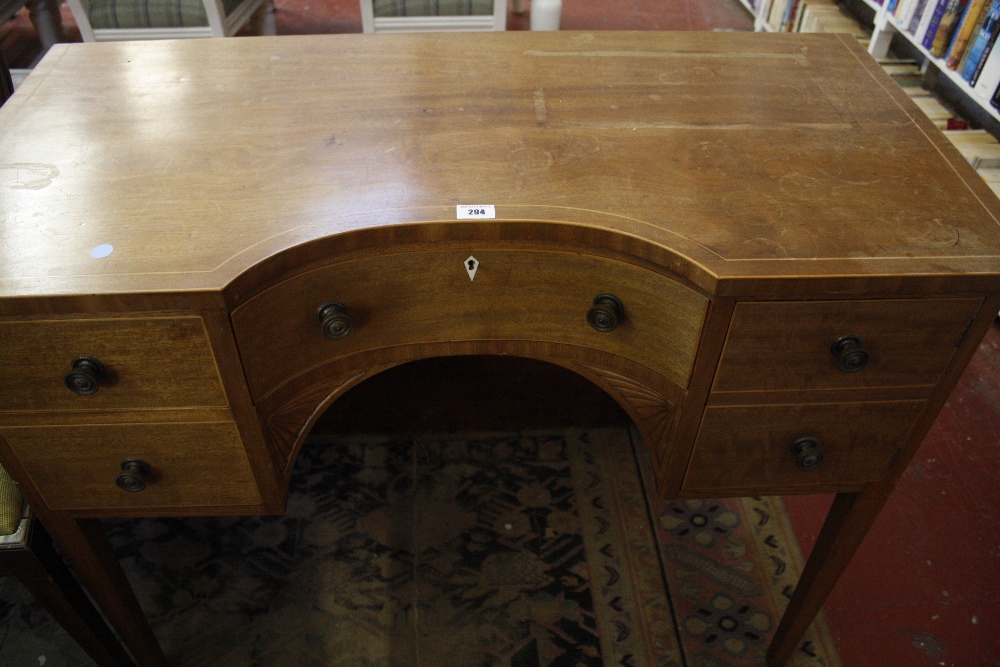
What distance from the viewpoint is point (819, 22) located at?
2.68m

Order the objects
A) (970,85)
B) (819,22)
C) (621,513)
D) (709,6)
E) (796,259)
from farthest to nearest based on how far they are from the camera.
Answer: (709,6)
(819,22)
(970,85)
(621,513)
(796,259)

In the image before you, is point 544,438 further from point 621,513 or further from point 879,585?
point 879,585

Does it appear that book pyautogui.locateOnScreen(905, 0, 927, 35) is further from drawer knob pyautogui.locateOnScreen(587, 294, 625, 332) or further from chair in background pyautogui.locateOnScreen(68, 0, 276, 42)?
chair in background pyautogui.locateOnScreen(68, 0, 276, 42)

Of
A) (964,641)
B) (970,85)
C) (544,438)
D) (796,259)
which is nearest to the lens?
(796,259)

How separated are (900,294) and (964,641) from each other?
34.5 inches

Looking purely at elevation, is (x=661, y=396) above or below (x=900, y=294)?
below

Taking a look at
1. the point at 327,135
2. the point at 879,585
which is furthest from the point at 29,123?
the point at 879,585

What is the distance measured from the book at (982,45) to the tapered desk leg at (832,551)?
142 cm

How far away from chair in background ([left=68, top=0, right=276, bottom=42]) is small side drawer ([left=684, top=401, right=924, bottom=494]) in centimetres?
183

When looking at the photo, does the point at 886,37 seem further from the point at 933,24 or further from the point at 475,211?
the point at 475,211

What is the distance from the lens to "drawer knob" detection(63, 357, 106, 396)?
90 cm

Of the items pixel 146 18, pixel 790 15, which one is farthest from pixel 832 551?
pixel 790 15

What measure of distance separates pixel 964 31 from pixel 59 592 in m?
2.39

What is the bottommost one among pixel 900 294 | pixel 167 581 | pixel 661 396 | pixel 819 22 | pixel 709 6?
pixel 167 581
